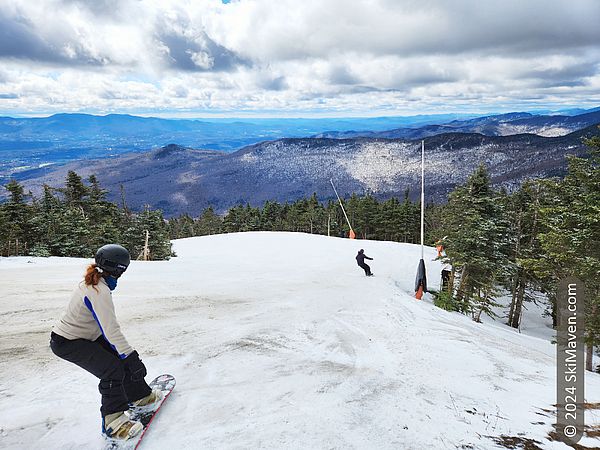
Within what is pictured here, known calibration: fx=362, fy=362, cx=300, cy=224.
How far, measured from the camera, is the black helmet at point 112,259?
13.3 feet

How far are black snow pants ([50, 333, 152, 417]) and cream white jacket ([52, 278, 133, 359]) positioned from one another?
3.8 inches

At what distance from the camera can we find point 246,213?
86000 mm

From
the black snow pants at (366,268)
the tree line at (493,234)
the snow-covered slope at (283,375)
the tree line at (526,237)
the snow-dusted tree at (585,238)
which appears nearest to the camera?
the snow-covered slope at (283,375)

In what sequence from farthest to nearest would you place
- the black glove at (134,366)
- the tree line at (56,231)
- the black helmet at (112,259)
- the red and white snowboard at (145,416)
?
the tree line at (56,231), the black glove at (134,366), the red and white snowboard at (145,416), the black helmet at (112,259)

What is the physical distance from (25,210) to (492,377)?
37.6 metres

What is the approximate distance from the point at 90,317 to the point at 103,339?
0.42 metres

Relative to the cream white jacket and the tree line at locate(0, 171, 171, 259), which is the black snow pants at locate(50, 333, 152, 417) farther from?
the tree line at locate(0, 171, 171, 259)

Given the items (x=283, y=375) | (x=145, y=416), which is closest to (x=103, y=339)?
(x=145, y=416)

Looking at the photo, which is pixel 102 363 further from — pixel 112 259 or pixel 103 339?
pixel 112 259

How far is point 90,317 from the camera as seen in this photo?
4.09 metres

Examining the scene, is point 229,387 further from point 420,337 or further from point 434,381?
point 420,337

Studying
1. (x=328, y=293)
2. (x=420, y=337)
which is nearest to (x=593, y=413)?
(x=420, y=337)

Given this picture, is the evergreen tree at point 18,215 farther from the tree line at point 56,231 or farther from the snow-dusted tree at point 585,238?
the snow-dusted tree at point 585,238

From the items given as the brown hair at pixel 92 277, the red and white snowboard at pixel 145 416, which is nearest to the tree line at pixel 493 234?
the red and white snowboard at pixel 145 416
